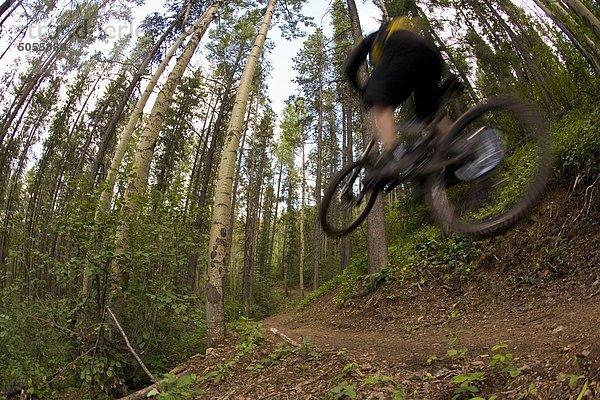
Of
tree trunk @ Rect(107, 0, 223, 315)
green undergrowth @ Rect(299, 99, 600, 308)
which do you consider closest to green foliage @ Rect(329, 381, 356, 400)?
green undergrowth @ Rect(299, 99, 600, 308)

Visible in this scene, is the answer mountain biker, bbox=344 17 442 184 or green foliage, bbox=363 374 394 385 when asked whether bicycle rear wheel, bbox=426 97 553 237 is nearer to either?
mountain biker, bbox=344 17 442 184

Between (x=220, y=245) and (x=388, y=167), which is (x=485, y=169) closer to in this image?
(x=388, y=167)

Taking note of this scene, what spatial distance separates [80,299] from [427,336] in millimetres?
5384

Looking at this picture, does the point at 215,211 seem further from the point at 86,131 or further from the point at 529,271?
the point at 86,131

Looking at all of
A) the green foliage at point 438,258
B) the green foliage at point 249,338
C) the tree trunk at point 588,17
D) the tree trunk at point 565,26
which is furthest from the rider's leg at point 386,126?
the green foliage at point 438,258

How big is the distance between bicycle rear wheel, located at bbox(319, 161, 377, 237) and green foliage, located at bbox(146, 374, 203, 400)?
2188 millimetres

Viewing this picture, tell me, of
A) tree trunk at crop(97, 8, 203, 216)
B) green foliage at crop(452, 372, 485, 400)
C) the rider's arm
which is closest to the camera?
green foliage at crop(452, 372, 485, 400)

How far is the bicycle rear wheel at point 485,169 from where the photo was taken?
2.56m

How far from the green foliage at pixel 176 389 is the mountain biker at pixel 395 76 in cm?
295

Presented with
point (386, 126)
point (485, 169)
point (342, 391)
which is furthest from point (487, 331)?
point (386, 126)

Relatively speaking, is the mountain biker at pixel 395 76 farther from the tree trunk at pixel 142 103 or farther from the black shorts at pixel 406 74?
the tree trunk at pixel 142 103

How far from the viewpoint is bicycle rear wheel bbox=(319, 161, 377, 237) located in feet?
12.2

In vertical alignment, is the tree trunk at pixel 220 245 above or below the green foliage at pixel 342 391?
above

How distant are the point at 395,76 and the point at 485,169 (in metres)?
0.97
